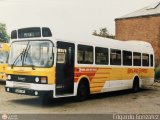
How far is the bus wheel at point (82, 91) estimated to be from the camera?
15.0 meters

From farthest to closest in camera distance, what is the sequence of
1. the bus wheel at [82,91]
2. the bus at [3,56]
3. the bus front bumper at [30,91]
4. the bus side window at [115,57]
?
the bus at [3,56]
the bus side window at [115,57]
the bus wheel at [82,91]
the bus front bumper at [30,91]

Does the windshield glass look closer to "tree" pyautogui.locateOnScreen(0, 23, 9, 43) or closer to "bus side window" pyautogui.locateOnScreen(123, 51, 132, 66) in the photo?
"bus side window" pyautogui.locateOnScreen(123, 51, 132, 66)

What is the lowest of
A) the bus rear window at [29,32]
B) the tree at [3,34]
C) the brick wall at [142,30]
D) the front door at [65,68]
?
the front door at [65,68]

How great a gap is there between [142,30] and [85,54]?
86.4 feet

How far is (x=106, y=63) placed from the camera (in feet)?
55.9

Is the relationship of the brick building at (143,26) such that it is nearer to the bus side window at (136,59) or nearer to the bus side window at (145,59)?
the bus side window at (145,59)

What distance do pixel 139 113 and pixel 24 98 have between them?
5468 millimetres

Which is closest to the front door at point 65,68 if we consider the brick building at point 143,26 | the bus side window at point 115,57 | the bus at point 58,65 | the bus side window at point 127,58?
the bus at point 58,65

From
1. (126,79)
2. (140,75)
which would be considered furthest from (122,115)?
(140,75)

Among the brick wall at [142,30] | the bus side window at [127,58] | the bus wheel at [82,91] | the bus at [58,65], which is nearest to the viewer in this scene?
the bus at [58,65]

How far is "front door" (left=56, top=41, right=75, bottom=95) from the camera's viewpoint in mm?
13734

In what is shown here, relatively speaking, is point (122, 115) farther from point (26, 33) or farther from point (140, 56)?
point (140, 56)

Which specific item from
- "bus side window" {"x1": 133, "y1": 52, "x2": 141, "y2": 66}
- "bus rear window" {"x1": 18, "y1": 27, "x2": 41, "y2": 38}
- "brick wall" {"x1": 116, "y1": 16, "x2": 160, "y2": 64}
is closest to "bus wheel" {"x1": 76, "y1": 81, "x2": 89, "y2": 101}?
"bus rear window" {"x1": 18, "y1": 27, "x2": 41, "y2": 38}

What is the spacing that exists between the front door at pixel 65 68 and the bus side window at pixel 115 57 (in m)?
3.39
